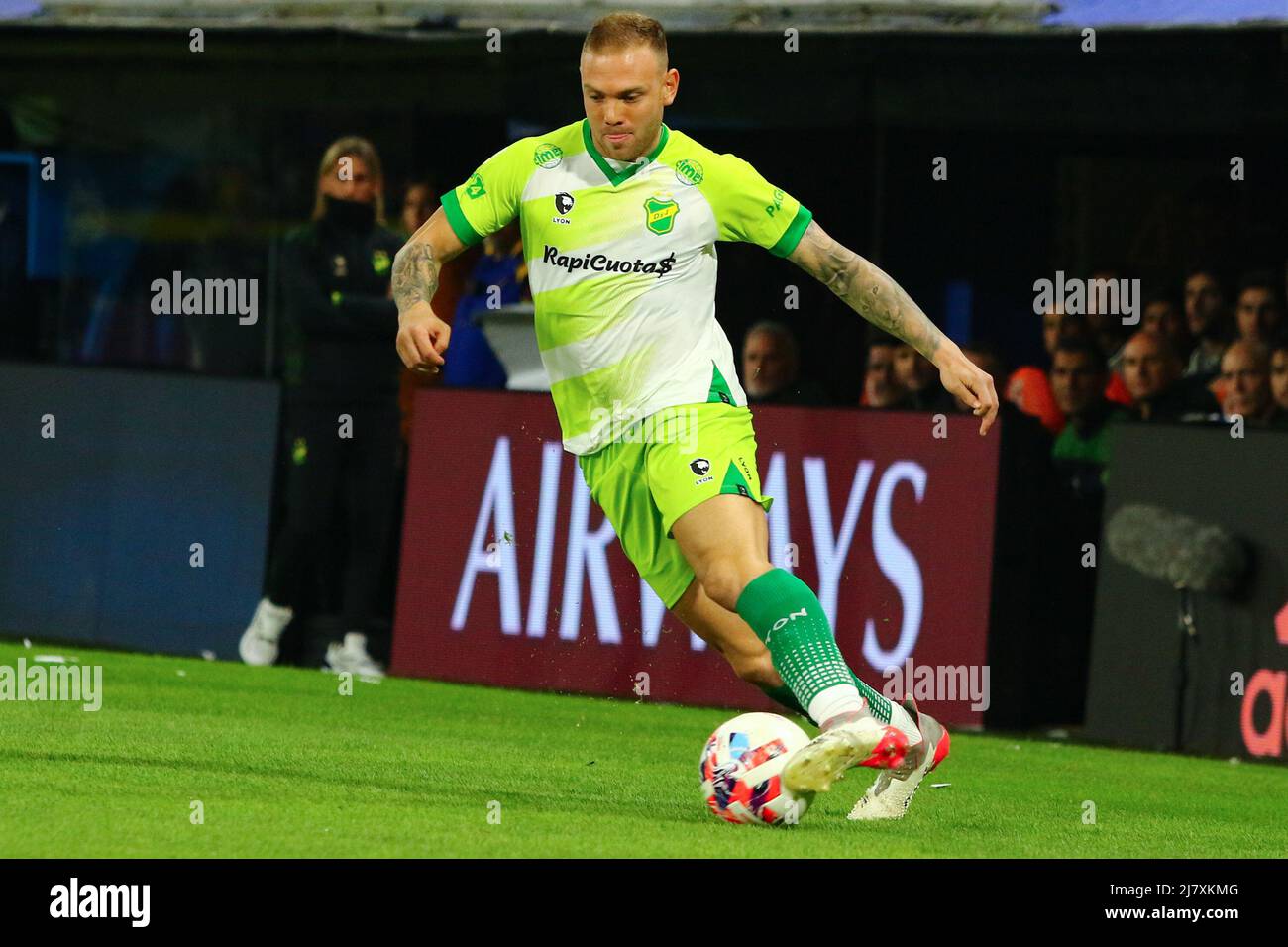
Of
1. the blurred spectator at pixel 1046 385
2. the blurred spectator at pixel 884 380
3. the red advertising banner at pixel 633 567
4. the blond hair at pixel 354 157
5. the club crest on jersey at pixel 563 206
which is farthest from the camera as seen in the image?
the blond hair at pixel 354 157

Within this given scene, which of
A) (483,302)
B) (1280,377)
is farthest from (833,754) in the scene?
(483,302)

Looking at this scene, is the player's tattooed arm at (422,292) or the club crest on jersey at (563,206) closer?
the player's tattooed arm at (422,292)

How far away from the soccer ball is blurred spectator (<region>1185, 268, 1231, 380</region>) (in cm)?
560

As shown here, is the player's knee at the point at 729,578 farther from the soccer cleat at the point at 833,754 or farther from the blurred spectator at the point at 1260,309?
the blurred spectator at the point at 1260,309

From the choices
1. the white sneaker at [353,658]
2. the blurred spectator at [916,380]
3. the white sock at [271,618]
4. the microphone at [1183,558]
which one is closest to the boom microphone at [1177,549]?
the microphone at [1183,558]

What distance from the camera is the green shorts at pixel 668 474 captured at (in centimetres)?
771

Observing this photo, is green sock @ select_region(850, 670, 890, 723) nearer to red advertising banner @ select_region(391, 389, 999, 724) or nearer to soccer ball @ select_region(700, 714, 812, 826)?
soccer ball @ select_region(700, 714, 812, 826)

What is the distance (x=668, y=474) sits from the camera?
305 inches

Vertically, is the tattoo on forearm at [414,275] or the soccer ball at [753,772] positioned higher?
the tattoo on forearm at [414,275]

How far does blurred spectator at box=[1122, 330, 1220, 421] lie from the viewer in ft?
40.4

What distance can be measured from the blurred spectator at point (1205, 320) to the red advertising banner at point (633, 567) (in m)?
1.65

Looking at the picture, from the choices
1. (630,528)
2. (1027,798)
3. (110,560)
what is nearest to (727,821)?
(630,528)

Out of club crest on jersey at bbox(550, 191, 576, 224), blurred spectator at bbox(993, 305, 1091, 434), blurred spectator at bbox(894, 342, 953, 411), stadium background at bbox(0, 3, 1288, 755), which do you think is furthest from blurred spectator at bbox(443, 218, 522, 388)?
club crest on jersey at bbox(550, 191, 576, 224)

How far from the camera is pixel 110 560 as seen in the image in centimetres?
1366
